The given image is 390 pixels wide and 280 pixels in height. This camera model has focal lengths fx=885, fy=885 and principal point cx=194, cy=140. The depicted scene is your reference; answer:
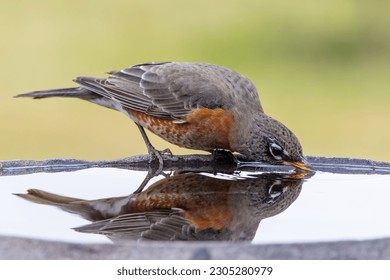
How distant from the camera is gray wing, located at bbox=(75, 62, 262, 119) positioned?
21.9 feet

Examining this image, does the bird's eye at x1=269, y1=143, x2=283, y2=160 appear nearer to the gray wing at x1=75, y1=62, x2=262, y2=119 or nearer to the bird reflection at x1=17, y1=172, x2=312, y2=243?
the bird reflection at x1=17, y1=172, x2=312, y2=243

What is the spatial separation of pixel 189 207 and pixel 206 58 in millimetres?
11200

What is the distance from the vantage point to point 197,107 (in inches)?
261

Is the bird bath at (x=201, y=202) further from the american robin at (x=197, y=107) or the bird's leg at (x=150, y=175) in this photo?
the american robin at (x=197, y=107)

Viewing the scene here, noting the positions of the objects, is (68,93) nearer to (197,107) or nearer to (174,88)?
(174,88)

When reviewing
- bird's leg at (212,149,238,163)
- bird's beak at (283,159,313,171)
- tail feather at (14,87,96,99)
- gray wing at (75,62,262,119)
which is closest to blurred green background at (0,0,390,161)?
tail feather at (14,87,96,99)

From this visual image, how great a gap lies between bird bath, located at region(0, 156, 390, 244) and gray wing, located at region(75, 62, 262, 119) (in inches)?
20.1

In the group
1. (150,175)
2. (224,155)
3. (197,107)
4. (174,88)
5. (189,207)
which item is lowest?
(189,207)

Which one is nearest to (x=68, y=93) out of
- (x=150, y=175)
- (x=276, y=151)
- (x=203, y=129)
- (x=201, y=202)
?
(x=203, y=129)

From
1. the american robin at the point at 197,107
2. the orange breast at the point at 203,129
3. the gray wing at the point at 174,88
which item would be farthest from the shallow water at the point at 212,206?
the gray wing at the point at 174,88

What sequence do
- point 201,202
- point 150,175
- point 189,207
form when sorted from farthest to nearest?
point 150,175 → point 201,202 → point 189,207


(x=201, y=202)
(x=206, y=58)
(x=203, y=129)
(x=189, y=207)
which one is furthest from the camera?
(x=206, y=58)

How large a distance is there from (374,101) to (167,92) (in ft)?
29.2

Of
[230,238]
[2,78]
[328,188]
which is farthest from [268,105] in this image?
[230,238]
